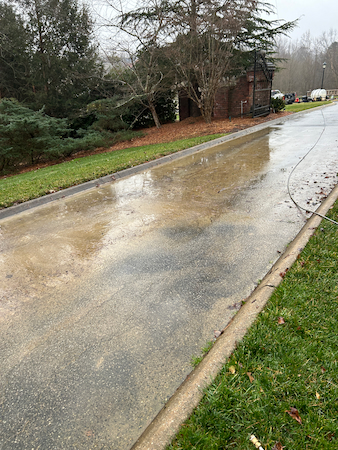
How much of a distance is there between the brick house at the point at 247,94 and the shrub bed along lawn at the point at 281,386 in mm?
17933

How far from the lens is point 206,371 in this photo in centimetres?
224

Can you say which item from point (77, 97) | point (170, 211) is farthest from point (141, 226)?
point (77, 97)

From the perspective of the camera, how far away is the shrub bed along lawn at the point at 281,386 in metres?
1.77

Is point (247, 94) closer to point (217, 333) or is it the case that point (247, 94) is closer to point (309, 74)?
point (217, 333)

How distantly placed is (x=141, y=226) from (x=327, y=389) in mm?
3726

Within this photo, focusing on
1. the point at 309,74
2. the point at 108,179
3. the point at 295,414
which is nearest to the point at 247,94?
the point at 108,179

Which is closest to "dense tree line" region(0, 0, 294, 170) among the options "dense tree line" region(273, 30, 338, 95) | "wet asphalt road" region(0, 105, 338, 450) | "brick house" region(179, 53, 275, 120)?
"brick house" region(179, 53, 275, 120)

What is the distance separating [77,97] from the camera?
69.4 ft

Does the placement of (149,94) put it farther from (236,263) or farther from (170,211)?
(236,263)

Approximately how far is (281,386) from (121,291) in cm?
198

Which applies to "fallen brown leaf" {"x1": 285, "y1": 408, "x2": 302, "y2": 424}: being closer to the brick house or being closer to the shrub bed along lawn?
the shrub bed along lawn

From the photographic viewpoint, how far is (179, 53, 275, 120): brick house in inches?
753

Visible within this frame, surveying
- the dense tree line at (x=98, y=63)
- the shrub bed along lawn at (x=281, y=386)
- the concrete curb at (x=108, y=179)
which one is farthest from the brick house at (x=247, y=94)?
the shrub bed along lawn at (x=281, y=386)

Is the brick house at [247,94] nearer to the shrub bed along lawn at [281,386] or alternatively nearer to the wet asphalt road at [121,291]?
the wet asphalt road at [121,291]
